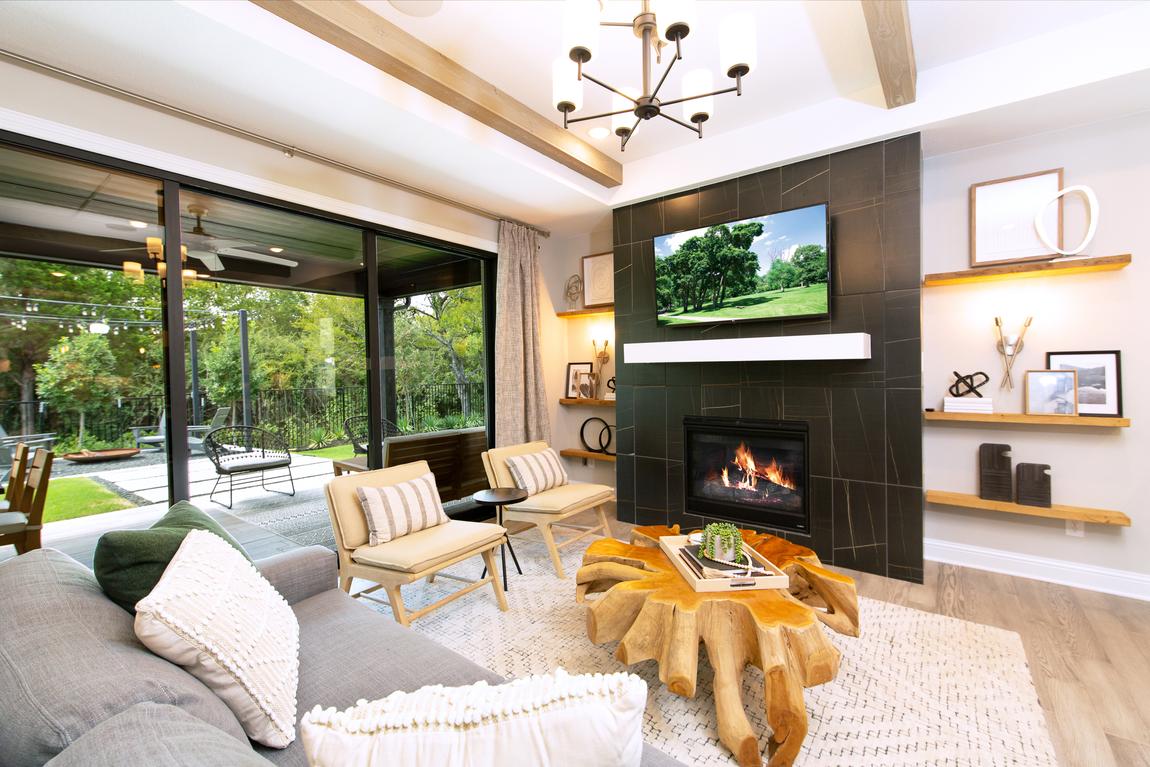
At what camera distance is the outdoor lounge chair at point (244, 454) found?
2725mm

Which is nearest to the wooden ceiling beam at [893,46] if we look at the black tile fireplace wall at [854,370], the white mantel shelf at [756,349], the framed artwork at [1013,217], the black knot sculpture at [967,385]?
the black tile fireplace wall at [854,370]

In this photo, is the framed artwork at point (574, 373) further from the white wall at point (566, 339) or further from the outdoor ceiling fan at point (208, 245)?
the outdoor ceiling fan at point (208, 245)

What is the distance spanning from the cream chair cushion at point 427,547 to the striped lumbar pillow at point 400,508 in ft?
0.14

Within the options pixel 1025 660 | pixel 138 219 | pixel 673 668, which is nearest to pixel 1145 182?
pixel 1025 660

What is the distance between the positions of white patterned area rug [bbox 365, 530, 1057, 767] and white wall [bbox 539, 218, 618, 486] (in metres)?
2.20

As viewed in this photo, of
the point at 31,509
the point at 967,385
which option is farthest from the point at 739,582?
the point at 31,509

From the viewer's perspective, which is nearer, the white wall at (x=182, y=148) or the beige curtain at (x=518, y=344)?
the white wall at (x=182, y=148)

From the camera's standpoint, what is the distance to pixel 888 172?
295 centimetres

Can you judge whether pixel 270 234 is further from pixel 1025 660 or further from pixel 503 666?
pixel 1025 660

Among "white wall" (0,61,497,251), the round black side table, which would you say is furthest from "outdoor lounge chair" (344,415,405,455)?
"white wall" (0,61,497,251)

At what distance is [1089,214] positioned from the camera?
9.05 feet

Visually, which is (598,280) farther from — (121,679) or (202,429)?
(121,679)

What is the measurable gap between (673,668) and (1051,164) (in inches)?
140

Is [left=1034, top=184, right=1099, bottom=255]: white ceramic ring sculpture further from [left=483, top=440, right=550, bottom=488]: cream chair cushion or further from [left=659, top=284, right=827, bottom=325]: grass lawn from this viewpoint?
[left=483, top=440, right=550, bottom=488]: cream chair cushion
